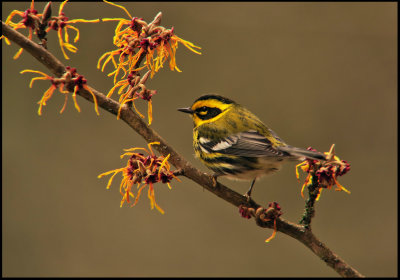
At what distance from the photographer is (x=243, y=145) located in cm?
344

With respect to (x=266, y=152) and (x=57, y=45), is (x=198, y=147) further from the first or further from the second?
(x=57, y=45)

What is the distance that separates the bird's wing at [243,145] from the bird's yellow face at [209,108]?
8.2 inches

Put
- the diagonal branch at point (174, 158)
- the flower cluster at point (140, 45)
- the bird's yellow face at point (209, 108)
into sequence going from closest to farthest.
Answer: the diagonal branch at point (174, 158) < the flower cluster at point (140, 45) < the bird's yellow face at point (209, 108)

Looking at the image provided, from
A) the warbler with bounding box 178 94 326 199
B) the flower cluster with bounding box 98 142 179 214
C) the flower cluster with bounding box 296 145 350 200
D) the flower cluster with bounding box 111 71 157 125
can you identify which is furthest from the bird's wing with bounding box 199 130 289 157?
the flower cluster with bounding box 111 71 157 125

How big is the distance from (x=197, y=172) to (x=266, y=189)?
15.3 ft

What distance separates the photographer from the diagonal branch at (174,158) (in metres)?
2.31

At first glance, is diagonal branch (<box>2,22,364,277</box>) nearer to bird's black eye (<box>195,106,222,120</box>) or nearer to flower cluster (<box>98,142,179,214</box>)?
flower cluster (<box>98,142,179,214</box>)

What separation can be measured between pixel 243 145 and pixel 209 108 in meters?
0.52

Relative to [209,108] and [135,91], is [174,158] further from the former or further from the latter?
[209,108]

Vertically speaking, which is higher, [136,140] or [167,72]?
[167,72]

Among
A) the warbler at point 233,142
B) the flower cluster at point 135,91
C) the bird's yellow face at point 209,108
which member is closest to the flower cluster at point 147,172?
the flower cluster at point 135,91

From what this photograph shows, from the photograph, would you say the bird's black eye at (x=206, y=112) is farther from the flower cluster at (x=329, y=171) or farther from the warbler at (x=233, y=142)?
the flower cluster at (x=329, y=171)

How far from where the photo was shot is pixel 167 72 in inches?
310

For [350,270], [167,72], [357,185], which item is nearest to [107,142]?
[167,72]
